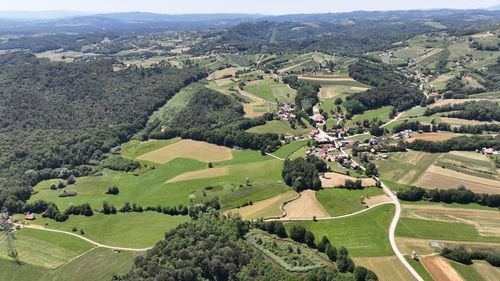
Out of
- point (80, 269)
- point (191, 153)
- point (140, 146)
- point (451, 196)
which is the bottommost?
point (80, 269)

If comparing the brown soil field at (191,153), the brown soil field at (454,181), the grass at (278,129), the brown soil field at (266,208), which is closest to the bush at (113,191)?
the brown soil field at (191,153)

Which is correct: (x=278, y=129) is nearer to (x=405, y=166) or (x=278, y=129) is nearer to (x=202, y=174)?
(x=202, y=174)

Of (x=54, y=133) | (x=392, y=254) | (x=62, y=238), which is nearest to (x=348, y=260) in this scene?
(x=392, y=254)

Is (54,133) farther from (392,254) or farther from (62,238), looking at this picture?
(392,254)

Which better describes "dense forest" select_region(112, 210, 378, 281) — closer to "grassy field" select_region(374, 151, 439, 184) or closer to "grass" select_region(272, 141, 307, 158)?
"grassy field" select_region(374, 151, 439, 184)

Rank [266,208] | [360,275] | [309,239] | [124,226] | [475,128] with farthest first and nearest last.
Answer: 1. [475,128]
2. [266,208]
3. [124,226]
4. [309,239]
5. [360,275]

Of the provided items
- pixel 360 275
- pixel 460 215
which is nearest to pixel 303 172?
pixel 460 215
